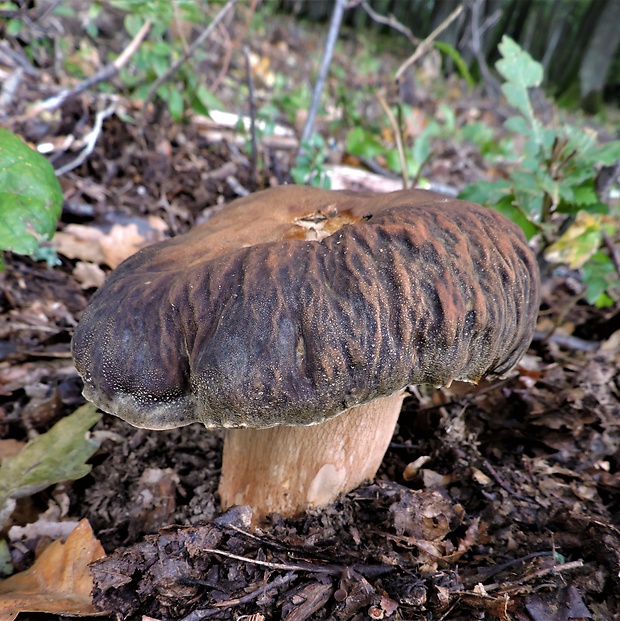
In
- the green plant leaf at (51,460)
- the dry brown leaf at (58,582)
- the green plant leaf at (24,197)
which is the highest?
the green plant leaf at (24,197)

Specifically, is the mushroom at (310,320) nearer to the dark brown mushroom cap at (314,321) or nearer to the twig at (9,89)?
the dark brown mushroom cap at (314,321)

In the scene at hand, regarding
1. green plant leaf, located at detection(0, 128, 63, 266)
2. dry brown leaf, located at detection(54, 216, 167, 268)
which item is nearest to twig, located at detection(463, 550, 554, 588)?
green plant leaf, located at detection(0, 128, 63, 266)

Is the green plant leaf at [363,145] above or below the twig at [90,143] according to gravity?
above

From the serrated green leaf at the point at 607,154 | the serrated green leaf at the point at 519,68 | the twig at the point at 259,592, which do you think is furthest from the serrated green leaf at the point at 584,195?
the twig at the point at 259,592

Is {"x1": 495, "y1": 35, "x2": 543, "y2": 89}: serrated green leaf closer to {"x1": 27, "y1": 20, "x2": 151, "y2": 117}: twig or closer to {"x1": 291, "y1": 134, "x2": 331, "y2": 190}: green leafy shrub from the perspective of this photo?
{"x1": 291, "y1": 134, "x2": 331, "y2": 190}: green leafy shrub

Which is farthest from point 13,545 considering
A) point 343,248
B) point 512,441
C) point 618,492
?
point 618,492

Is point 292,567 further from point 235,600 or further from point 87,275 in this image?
point 87,275

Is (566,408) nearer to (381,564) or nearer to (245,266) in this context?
(381,564)
